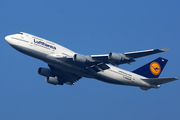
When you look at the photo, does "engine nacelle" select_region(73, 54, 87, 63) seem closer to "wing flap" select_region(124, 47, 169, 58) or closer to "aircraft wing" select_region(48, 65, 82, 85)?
"wing flap" select_region(124, 47, 169, 58)

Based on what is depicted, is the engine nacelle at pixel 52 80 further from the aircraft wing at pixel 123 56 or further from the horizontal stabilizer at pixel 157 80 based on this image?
the horizontal stabilizer at pixel 157 80

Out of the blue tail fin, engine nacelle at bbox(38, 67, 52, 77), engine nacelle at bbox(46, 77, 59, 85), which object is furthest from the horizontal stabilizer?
engine nacelle at bbox(38, 67, 52, 77)

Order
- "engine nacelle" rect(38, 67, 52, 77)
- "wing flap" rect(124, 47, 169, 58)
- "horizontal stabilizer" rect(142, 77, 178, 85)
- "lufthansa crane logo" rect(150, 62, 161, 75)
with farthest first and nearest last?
"lufthansa crane logo" rect(150, 62, 161, 75)
"engine nacelle" rect(38, 67, 52, 77)
"horizontal stabilizer" rect(142, 77, 178, 85)
"wing flap" rect(124, 47, 169, 58)

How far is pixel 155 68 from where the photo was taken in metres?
42.4

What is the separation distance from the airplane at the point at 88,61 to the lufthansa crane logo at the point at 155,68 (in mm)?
166

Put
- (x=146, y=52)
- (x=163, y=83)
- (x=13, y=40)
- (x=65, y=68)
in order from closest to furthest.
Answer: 1. (x=146, y=52)
2. (x=13, y=40)
3. (x=65, y=68)
4. (x=163, y=83)

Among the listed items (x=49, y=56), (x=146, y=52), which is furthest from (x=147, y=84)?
(x=49, y=56)

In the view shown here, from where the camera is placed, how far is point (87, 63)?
35.4 m

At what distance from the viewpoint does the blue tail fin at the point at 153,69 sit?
137 ft

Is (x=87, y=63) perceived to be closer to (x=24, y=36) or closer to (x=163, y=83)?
(x=24, y=36)

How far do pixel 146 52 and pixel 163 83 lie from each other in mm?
9521

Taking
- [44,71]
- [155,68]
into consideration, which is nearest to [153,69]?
[155,68]

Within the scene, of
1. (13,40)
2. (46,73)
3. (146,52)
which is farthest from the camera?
(46,73)

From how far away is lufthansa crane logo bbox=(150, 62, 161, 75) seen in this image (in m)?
42.2
